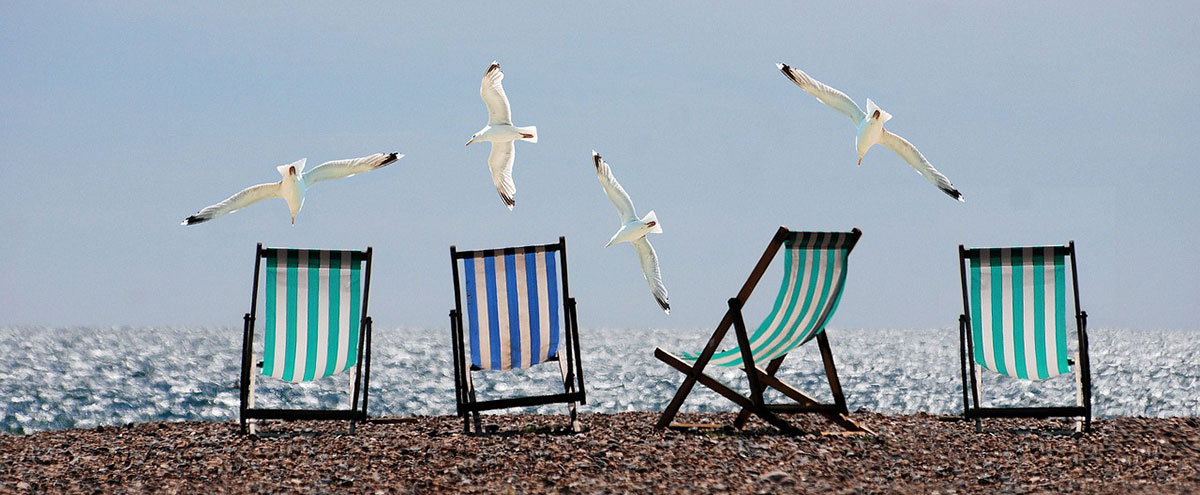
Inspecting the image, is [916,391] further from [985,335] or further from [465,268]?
[465,268]

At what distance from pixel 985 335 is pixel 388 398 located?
9837mm

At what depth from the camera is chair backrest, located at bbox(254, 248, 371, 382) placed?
246 inches

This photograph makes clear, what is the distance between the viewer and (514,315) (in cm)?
626

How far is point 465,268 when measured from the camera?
6.19 metres

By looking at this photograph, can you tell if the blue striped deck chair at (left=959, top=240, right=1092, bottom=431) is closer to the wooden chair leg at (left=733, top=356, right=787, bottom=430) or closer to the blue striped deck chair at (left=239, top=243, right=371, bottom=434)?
the wooden chair leg at (left=733, top=356, right=787, bottom=430)

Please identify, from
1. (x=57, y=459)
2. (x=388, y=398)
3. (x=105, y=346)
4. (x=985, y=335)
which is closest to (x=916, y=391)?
(x=388, y=398)

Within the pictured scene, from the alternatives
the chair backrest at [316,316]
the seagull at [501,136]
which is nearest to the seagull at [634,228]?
the seagull at [501,136]

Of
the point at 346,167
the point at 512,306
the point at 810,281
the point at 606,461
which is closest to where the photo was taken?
the point at 606,461

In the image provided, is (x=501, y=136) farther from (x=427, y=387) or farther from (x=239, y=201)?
(x=427, y=387)

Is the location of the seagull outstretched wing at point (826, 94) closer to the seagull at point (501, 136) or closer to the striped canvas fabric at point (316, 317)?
the seagull at point (501, 136)

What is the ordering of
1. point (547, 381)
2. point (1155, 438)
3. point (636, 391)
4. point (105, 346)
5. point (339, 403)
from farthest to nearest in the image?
point (105, 346)
point (547, 381)
point (636, 391)
point (339, 403)
point (1155, 438)

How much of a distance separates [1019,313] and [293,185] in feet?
14.3

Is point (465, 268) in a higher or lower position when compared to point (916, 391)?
higher

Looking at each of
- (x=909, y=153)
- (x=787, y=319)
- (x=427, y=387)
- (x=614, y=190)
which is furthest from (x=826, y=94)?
(x=427, y=387)
